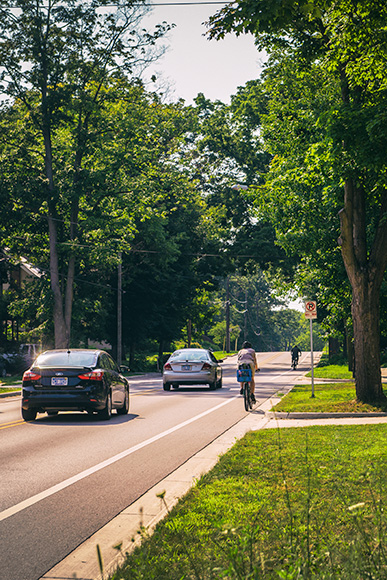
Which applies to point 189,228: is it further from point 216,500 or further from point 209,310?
point 216,500

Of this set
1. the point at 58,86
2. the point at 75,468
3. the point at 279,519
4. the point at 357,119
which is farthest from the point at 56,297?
the point at 279,519

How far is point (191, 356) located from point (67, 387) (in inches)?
480

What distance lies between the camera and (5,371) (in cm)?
3888

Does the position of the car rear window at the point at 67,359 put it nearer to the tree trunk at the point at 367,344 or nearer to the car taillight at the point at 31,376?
the car taillight at the point at 31,376

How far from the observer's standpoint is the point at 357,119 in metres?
14.6

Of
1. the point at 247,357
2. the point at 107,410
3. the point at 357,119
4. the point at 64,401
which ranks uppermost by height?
the point at 357,119

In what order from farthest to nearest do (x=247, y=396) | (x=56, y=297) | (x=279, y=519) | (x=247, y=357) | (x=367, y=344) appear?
1. (x=56, y=297)
2. (x=247, y=357)
3. (x=247, y=396)
4. (x=367, y=344)
5. (x=279, y=519)

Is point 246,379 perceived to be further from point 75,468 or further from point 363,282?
point 75,468

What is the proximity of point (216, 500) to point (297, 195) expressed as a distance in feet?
52.6

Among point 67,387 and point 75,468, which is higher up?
point 67,387

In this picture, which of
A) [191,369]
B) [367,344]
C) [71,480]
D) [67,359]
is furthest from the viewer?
[191,369]

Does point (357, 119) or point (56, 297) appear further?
point (56, 297)

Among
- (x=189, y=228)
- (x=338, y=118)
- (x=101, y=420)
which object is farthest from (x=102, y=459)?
(x=189, y=228)

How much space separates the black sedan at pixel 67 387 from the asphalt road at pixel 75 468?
0.37 metres
